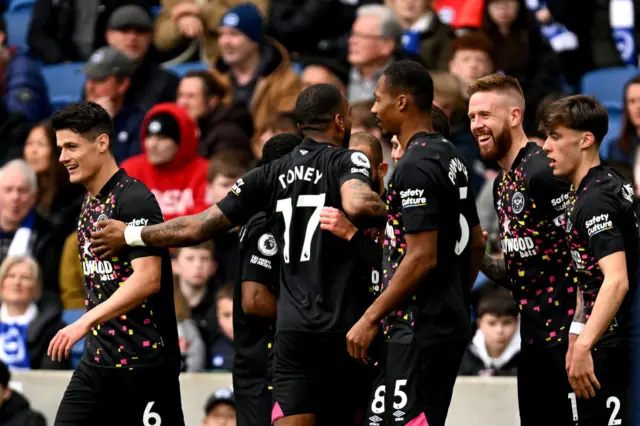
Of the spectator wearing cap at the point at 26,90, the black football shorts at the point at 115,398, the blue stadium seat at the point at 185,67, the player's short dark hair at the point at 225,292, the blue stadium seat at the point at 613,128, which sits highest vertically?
the blue stadium seat at the point at 185,67

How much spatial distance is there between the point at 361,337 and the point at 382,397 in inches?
14.2

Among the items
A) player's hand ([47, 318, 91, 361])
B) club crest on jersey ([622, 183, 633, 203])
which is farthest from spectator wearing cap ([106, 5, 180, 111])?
club crest on jersey ([622, 183, 633, 203])

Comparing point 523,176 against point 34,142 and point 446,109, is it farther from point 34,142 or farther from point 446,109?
point 34,142

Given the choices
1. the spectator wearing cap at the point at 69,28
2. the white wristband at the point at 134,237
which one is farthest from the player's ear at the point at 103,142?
the spectator wearing cap at the point at 69,28

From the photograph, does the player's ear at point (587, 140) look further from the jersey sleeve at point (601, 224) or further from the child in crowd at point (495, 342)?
the child in crowd at point (495, 342)

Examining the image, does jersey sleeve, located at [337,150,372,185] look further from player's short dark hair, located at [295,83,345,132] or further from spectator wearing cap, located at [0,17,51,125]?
spectator wearing cap, located at [0,17,51,125]

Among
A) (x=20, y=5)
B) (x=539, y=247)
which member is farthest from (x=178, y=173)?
(x=20, y=5)

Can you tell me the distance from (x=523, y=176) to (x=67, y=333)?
2622 mm

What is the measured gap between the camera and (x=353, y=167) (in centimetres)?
750

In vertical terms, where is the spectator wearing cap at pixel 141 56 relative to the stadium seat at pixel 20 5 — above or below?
below

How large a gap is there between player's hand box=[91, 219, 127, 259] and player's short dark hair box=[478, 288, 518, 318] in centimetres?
360

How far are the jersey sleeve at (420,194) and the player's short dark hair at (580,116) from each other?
0.81 metres

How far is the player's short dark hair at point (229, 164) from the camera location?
12055 millimetres

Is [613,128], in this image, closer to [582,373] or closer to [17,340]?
[17,340]
